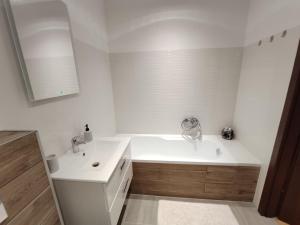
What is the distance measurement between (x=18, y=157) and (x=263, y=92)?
213 cm

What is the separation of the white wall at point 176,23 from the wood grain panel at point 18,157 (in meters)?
1.94

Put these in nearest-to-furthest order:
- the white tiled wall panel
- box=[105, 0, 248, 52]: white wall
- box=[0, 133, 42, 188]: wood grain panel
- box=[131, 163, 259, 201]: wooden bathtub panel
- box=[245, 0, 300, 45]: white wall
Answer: box=[0, 133, 42, 188]: wood grain panel → box=[245, 0, 300, 45]: white wall → box=[131, 163, 259, 201]: wooden bathtub panel → box=[105, 0, 248, 52]: white wall → the white tiled wall panel

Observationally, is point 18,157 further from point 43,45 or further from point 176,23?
point 176,23

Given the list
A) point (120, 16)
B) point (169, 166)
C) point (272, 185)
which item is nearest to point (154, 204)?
point (169, 166)

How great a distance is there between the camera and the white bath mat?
5.07 feet

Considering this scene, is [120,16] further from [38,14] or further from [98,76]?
[38,14]

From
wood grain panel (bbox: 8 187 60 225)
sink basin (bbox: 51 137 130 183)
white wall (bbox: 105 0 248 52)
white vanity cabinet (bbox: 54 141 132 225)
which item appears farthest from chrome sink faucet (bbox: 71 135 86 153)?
white wall (bbox: 105 0 248 52)

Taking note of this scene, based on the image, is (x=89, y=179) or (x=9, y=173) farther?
(x=89, y=179)

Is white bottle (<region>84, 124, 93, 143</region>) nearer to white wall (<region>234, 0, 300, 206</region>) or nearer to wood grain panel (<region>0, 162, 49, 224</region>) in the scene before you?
wood grain panel (<region>0, 162, 49, 224</region>)

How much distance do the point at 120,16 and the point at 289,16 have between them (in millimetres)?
1978

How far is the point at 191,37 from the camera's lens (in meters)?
→ 2.12

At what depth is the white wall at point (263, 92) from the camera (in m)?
1.33

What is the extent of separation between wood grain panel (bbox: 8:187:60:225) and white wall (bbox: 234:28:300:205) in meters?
1.91

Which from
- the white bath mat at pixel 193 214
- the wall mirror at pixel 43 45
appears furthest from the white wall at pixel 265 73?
the wall mirror at pixel 43 45
